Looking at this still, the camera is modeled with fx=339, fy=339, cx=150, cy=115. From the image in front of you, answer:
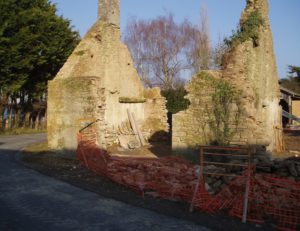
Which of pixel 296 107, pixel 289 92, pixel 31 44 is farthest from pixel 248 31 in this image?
pixel 296 107

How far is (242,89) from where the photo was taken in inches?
468

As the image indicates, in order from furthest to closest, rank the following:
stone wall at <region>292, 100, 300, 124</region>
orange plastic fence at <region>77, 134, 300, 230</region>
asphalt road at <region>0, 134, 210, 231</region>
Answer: stone wall at <region>292, 100, 300, 124</region>, orange plastic fence at <region>77, 134, 300, 230</region>, asphalt road at <region>0, 134, 210, 231</region>

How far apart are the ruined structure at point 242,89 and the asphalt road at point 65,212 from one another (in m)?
5.42

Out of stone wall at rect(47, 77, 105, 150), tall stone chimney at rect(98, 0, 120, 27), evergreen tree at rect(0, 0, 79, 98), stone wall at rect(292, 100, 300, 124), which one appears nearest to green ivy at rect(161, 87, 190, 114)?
evergreen tree at rect(0, 0, 79, 98)

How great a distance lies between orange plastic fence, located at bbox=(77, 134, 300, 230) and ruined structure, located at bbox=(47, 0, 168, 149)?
169 inches

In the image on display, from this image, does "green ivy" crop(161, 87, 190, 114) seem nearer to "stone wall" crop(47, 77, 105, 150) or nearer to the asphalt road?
"stone wall" crop(47, 77, 105, 150)

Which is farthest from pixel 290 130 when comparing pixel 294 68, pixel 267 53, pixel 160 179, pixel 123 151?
pixel 160 179

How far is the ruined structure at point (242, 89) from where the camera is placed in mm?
11766

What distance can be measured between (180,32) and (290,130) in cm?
1758

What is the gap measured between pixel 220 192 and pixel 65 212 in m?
3.33

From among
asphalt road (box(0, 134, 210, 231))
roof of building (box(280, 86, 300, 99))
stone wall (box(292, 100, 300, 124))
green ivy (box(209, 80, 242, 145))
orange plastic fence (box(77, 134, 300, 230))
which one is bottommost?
asphalt road (box(0, 134, 210, 231))

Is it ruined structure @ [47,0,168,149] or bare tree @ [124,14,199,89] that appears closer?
ruined structure @ [47,0,168,149]

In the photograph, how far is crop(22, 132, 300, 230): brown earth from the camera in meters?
6.10

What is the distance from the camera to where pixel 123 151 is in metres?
16.3
